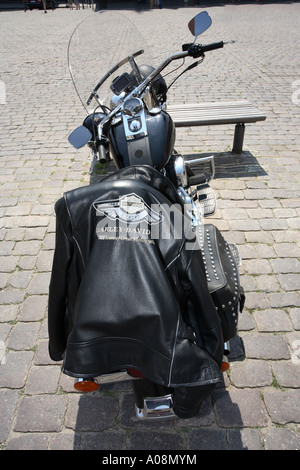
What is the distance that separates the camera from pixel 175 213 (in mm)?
1581

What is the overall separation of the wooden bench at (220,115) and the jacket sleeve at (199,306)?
3223mm

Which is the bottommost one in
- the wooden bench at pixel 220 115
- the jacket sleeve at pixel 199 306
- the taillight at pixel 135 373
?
the wooden bench at pixel 220 115

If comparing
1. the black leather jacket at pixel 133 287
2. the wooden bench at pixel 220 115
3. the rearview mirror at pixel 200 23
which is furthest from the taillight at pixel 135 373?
the wooden bench at pixel 220 115

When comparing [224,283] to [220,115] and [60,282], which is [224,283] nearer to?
[60,282]

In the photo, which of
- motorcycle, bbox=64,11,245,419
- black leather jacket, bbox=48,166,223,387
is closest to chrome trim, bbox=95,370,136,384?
motorcycle, bbox=64,11,245,419

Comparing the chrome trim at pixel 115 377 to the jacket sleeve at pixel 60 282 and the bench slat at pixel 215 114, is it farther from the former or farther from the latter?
the bench slat at pixel 215 114

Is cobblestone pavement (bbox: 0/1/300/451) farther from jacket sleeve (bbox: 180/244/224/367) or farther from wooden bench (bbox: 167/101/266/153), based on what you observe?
jacket sleeve (bbox: 180/244/224/367)

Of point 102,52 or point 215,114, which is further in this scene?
point 215,114

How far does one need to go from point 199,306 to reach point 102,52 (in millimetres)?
2528

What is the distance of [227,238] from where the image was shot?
359 centimetres

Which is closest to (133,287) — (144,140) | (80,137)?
(144,140)

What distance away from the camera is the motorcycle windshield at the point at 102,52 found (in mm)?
2855

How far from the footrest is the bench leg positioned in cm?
Answer: 214

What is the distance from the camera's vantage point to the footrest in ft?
9.84
